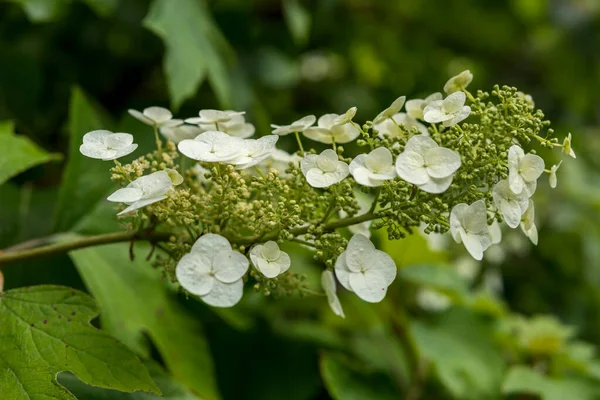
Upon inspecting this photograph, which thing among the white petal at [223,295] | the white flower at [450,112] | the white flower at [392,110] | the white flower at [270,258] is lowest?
the white petal at [223,295]

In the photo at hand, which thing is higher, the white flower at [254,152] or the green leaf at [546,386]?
the white flower at [254,152]

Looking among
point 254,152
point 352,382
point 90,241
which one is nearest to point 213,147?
point 254,152

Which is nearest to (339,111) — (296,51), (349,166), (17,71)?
(296,51)

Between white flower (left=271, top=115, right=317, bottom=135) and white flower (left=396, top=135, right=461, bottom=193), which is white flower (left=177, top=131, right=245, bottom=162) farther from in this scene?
white flower (left=396, top=135, right=461, bottom=193)

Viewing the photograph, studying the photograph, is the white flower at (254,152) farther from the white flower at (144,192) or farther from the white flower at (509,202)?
the white flower at (509,202)

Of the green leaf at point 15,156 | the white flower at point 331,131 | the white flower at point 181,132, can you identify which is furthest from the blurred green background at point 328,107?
the white flower at point 331,131
